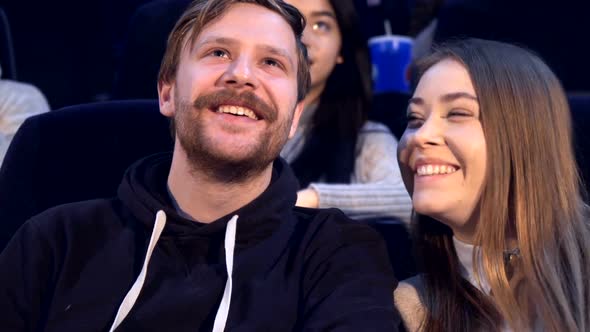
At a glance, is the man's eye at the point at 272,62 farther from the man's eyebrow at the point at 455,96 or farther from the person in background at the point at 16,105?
the person in background at the point at 16,105

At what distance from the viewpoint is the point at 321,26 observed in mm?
2281

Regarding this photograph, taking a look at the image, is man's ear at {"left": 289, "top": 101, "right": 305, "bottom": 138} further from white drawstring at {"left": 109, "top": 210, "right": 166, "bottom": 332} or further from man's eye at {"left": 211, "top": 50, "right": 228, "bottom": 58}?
white drawstring at {"left": 109, "top": 210, "right": 166, "bottom": 332}

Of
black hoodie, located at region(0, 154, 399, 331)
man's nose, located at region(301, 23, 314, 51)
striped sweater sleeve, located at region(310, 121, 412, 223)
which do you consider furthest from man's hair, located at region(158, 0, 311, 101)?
man's nose, located at region(301, 23, 314, 51)

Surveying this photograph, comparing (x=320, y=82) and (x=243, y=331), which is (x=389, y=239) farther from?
(x=320, y=82)

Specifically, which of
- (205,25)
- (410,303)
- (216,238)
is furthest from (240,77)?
(410,303)

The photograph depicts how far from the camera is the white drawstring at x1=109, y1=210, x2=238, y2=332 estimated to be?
1.32m

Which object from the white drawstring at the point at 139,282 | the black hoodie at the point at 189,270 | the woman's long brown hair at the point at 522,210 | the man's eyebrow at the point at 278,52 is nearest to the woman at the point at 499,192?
the woman's long brown hair at the point at 522,210

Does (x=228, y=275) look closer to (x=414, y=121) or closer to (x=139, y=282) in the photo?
(x=139, y=282)

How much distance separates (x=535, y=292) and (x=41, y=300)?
30.2 inches

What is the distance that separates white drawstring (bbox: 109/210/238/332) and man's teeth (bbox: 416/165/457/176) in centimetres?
32

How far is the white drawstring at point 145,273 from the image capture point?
1324 millimetres

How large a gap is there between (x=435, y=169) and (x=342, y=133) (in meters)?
0.73

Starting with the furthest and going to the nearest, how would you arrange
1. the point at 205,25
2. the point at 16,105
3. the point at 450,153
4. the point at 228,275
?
the point at 16,105
the point at 205,25
the point at 450,153
the point at 228,275

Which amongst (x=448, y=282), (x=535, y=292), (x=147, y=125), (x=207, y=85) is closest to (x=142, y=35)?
(x=147, y=125)
